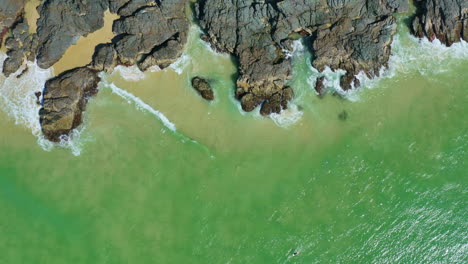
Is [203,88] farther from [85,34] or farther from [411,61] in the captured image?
[411,61]

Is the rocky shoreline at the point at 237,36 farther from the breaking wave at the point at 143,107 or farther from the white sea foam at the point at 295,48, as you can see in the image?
the breaking wave at the point at 143,107

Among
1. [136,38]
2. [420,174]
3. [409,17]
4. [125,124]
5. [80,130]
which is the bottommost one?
[80,130]

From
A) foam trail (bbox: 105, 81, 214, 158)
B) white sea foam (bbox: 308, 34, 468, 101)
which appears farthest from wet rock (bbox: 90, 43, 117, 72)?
white sea foam (bbox: 308, 34, 468, 101)

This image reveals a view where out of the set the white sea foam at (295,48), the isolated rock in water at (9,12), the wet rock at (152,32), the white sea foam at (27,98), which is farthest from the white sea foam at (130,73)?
the white sea foam at (295,48)

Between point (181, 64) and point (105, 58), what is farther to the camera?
point (181, 64)

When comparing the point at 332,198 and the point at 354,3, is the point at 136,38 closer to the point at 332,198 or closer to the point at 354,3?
the point at 354,3

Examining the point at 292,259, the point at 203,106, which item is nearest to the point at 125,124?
the point at 203,106

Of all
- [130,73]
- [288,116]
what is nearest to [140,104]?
[130,73]
